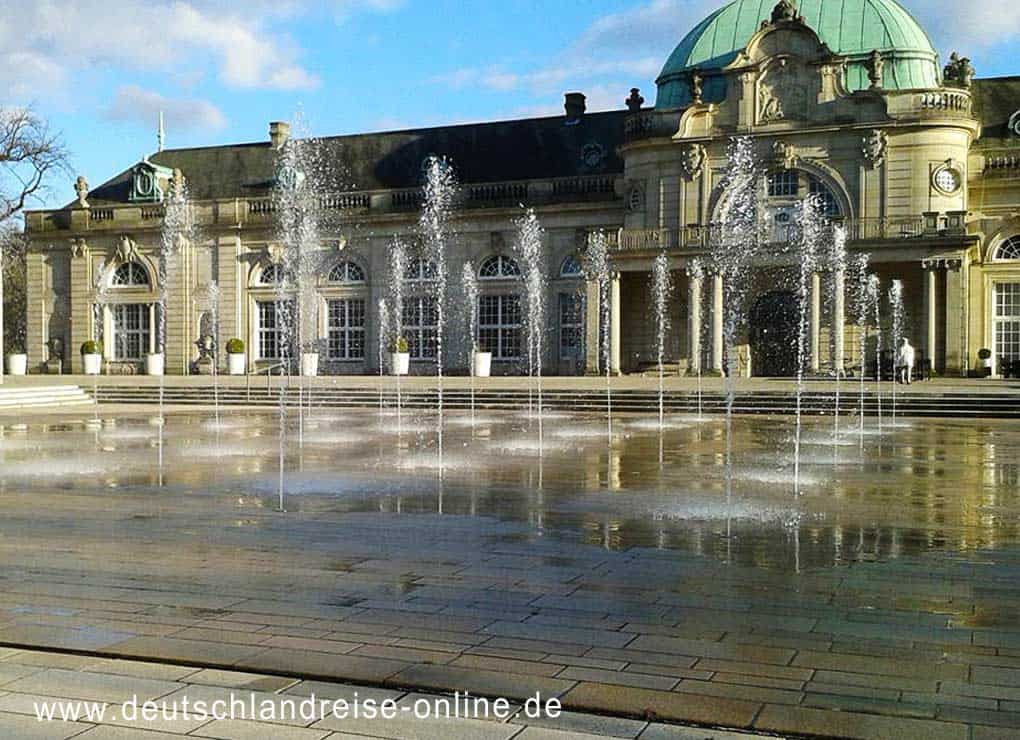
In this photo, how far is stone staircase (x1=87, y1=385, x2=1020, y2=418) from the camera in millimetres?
27359

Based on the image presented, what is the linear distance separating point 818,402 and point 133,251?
34459mm

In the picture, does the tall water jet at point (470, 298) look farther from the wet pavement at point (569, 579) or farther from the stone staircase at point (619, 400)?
the wet pavement at point (569, 579)

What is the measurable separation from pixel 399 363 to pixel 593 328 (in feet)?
24.9

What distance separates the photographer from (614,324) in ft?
136

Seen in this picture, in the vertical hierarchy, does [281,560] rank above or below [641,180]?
below

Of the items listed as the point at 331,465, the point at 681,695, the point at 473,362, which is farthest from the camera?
the point at 473,362

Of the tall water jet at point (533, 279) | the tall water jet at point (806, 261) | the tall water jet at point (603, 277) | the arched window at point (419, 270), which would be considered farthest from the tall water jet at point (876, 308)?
the arched window at point (419, 270)

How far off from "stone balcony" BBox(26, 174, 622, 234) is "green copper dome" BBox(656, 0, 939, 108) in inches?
180

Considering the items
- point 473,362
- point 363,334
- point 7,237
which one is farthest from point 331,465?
point 7,237

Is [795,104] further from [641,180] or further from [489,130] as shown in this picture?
[489,130]

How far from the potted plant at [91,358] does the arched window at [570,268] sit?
19.5 m

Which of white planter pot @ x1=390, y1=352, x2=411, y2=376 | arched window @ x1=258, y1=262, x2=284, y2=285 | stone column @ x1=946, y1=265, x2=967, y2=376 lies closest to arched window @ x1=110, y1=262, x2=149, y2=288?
arched window @ x1=258, y1=262, x2=284, y2=285

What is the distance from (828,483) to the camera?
13.5 m

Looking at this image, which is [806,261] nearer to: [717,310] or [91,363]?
[717,310]
